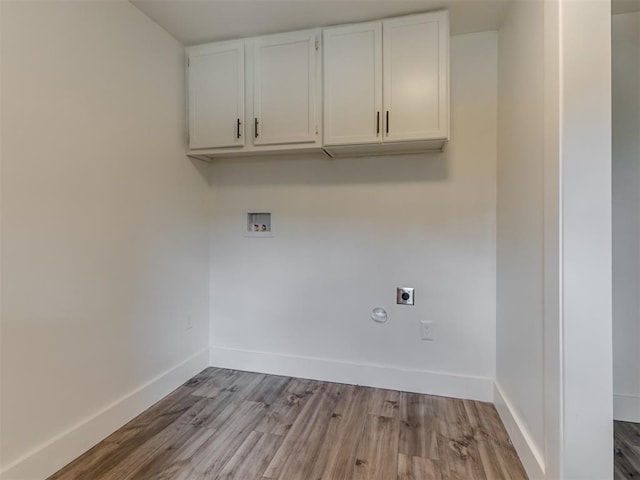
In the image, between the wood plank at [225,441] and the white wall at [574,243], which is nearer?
the white wall at [574,243]

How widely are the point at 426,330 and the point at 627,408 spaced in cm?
A: 118

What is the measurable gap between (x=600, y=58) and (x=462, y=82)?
1.08 meters

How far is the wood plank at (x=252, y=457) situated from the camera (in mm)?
1545

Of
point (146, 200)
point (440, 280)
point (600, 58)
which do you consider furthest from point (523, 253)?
point (146, 200)

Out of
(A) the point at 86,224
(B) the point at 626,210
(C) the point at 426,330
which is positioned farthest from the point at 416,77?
(A) the point at 86,224

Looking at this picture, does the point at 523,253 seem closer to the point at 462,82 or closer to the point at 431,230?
the point at 431,230

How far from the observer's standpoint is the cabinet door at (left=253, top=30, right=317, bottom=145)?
213 cm

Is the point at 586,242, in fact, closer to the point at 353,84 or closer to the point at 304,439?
the point at 353,84

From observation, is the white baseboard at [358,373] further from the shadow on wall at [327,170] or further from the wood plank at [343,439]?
the shadow on wall at [327,170]

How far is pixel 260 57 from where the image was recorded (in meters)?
2.21

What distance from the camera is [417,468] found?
1.59 m

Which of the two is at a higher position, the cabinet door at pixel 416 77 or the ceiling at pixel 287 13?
the ceiling at pixel 287 13

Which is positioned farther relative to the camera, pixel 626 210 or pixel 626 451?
pixel 626 210

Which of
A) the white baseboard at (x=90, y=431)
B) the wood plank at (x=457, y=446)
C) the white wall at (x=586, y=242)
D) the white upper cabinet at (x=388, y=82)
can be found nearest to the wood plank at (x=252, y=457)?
the white baseboard at (x=90, y=431)
